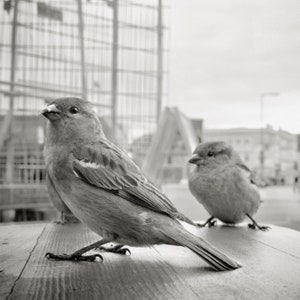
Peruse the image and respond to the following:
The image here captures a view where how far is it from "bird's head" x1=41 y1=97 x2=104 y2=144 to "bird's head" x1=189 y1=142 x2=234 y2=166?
29.8 inches

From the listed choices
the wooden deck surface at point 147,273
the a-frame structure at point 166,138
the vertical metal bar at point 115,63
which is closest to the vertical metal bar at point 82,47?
the vertical metal bar at point 115,63

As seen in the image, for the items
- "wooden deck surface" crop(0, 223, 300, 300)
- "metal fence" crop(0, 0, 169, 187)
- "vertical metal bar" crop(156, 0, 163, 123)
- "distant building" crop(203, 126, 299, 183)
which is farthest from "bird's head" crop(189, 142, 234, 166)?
"distant building" crop(203, 126, 299, 183)

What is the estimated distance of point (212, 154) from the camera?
1.92 m

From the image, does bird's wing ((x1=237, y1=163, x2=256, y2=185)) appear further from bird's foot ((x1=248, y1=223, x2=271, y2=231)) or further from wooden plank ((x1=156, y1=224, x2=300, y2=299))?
wooden plank ((x1=156, y1=224, x2=300, y2=299))

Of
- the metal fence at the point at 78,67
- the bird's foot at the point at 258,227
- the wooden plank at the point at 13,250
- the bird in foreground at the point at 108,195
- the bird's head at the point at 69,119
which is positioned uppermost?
the metal fence at the point at 78,67

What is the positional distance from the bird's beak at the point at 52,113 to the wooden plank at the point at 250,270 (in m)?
0.45

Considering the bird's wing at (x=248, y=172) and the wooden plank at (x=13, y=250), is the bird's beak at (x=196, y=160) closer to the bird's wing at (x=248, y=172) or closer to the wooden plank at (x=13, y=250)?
the bird's wing at (x=248, y=172)

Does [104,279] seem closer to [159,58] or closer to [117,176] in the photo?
[117,176]

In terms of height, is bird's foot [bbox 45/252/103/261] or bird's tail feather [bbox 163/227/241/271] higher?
bird's tail feather [bbox 163/227/241/271]

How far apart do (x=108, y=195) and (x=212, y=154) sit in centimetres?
91

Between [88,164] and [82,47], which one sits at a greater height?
[82,47]

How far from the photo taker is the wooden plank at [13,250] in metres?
0.88

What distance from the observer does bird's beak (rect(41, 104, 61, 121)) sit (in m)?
1.16

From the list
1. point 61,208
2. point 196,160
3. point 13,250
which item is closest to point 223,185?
point 196,160
